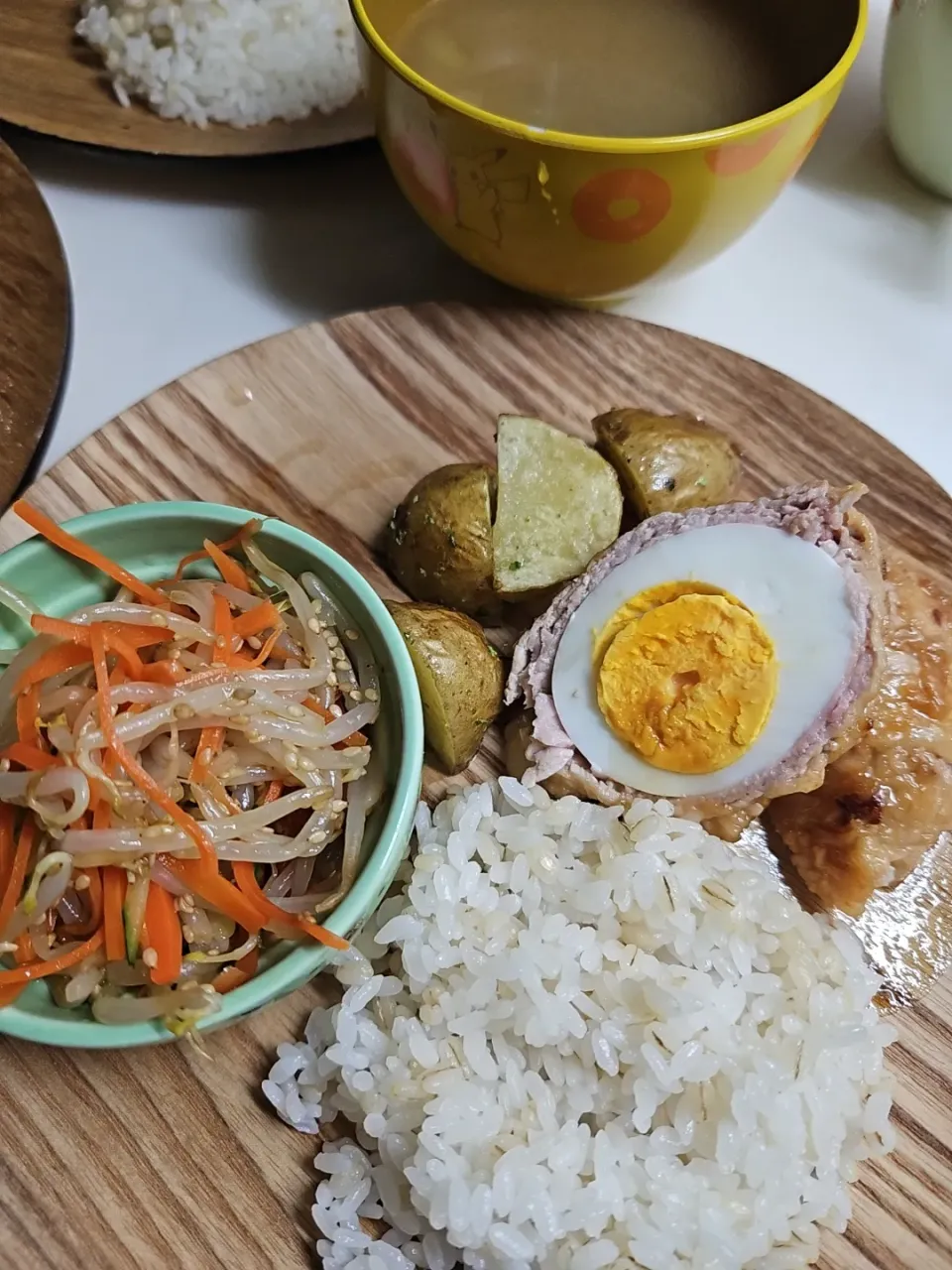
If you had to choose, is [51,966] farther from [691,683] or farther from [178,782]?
[691,683]

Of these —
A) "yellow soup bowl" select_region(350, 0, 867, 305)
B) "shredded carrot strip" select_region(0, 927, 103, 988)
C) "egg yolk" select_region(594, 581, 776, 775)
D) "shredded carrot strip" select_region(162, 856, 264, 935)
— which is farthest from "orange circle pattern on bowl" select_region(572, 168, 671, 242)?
"shredded carrot strip" select_region(0, 927, 103, 988)

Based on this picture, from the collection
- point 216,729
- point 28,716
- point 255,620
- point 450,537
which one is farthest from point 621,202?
point 28,716

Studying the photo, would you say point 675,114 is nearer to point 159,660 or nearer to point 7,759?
point 159,660

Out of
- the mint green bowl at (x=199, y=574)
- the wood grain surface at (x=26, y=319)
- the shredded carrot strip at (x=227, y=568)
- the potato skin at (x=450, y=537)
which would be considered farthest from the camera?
the wood grain surface at (x=26, y=319)

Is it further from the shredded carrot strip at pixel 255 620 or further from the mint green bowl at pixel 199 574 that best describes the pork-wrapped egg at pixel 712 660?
the shredded carrot strip at pixel 255 620

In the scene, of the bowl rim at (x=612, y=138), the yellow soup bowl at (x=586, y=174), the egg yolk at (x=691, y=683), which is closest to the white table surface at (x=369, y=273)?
the yellow soup bowl at (x=586, y=174)

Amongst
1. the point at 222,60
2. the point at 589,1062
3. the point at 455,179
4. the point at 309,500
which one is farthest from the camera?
the point at 222,60
